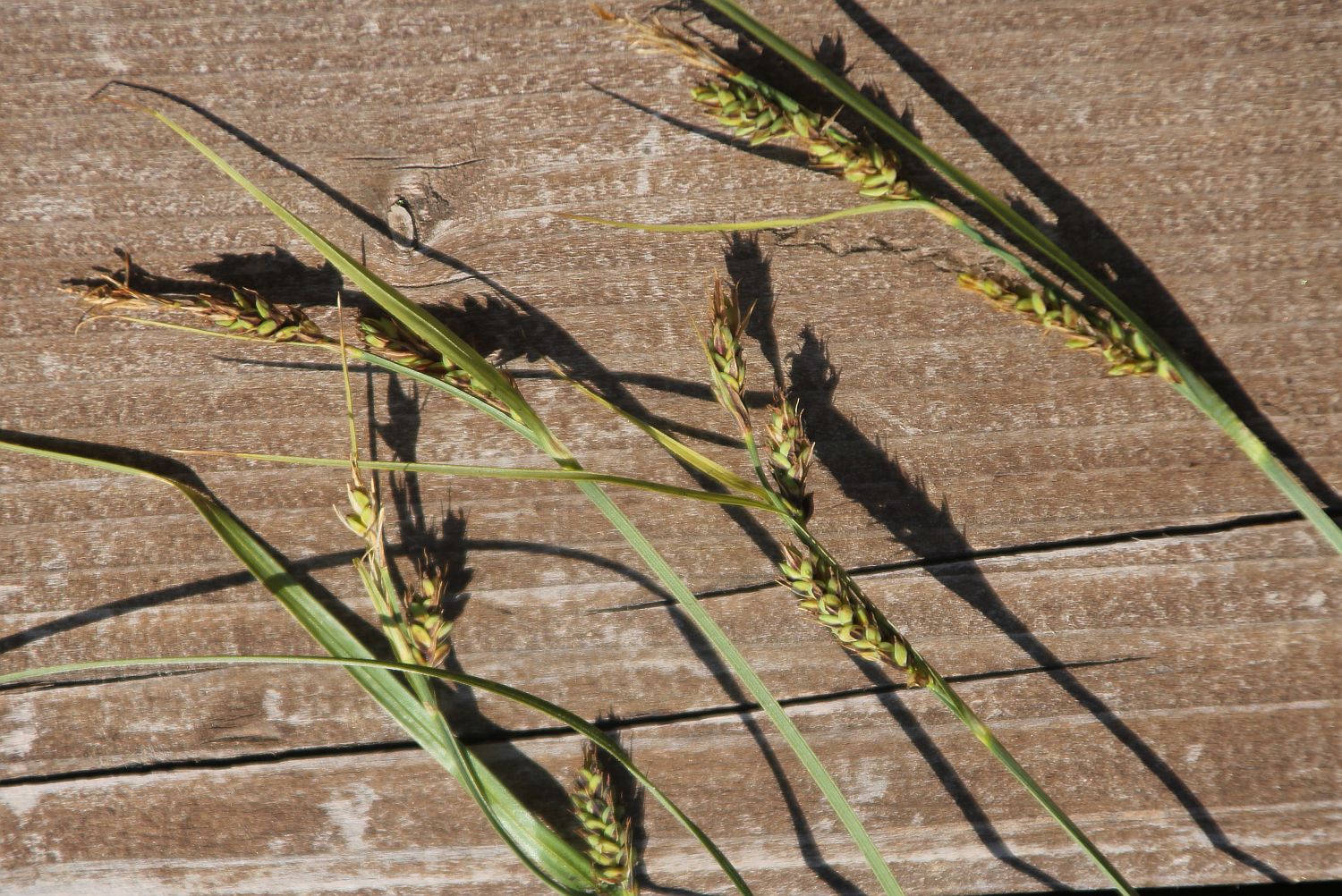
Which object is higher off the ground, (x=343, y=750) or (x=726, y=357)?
(x=726, y=357)

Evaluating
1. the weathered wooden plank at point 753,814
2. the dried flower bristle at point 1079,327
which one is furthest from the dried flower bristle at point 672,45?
the weathered wooden plank at point 753,814

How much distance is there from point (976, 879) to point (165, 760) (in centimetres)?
104

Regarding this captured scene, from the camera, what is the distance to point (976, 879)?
3.37 feet

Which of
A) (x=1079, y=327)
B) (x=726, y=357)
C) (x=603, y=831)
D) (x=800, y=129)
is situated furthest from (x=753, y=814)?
(x=800, y=129)

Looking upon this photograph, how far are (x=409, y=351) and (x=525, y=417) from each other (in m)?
0.17

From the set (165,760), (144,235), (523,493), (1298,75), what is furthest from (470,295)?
(1298,75)

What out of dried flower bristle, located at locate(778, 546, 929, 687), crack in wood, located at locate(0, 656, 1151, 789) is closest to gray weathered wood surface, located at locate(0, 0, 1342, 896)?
crack in wood, located at locate(0, 656, 1151, 789)

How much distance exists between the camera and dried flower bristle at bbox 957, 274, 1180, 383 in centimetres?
80

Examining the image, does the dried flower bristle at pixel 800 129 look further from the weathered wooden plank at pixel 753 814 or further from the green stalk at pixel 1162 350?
the weathered wooden plank at pixel 753 814

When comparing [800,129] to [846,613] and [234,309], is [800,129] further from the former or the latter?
[234,309]

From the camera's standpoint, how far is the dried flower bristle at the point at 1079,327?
798 mm

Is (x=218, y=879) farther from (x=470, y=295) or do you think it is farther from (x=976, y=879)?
(x=976, y=879)

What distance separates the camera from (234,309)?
2.80 ft

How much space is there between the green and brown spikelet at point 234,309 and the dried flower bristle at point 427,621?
31 cm
